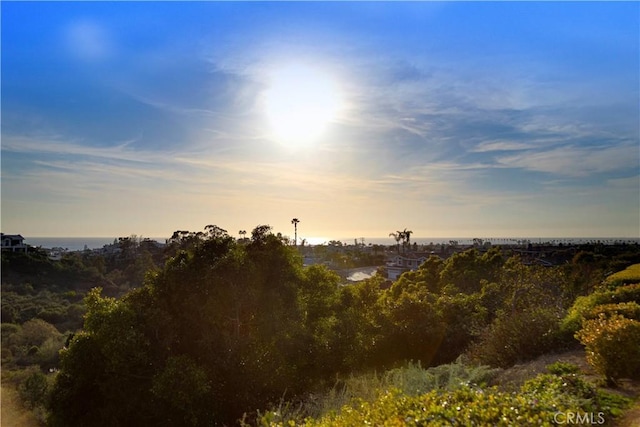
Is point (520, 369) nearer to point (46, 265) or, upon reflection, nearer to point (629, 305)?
point (629, 305)

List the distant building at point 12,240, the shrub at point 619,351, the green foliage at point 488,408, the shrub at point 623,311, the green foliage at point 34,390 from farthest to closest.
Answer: the distant building at point 12,240 → the green foliage at point 34,390 → the shrub at point 623,311 → the shrub at point 619,351 → the green foliage at point 488,408

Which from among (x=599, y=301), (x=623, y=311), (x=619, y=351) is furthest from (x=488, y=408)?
(x=599, y=301)

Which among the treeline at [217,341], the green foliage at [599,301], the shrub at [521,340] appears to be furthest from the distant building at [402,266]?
the shrub at [521,340]

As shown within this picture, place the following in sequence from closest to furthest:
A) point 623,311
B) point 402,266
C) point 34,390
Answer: point 623,311 → point 34,390 → point 402,266

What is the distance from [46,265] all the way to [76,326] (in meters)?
17.2

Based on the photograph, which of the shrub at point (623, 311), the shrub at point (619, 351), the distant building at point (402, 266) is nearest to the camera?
the shrub at point (619, 351)

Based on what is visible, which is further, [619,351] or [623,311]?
[623,311]

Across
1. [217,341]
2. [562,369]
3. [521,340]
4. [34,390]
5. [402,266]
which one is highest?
[562,369]

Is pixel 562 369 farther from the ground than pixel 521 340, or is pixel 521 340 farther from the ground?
pixel 562 369

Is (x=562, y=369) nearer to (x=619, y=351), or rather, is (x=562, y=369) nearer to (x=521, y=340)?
(x=619, y=351)

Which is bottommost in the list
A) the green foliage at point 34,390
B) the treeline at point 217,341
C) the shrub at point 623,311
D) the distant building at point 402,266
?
the green foliage at point 34,390

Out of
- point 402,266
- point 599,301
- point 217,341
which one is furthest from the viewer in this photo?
point 402,266

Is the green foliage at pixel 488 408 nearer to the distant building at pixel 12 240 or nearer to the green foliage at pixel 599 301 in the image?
the green foliage at pixel 599 301

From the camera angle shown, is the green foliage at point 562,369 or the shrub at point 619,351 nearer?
the shrub at point 619,351
